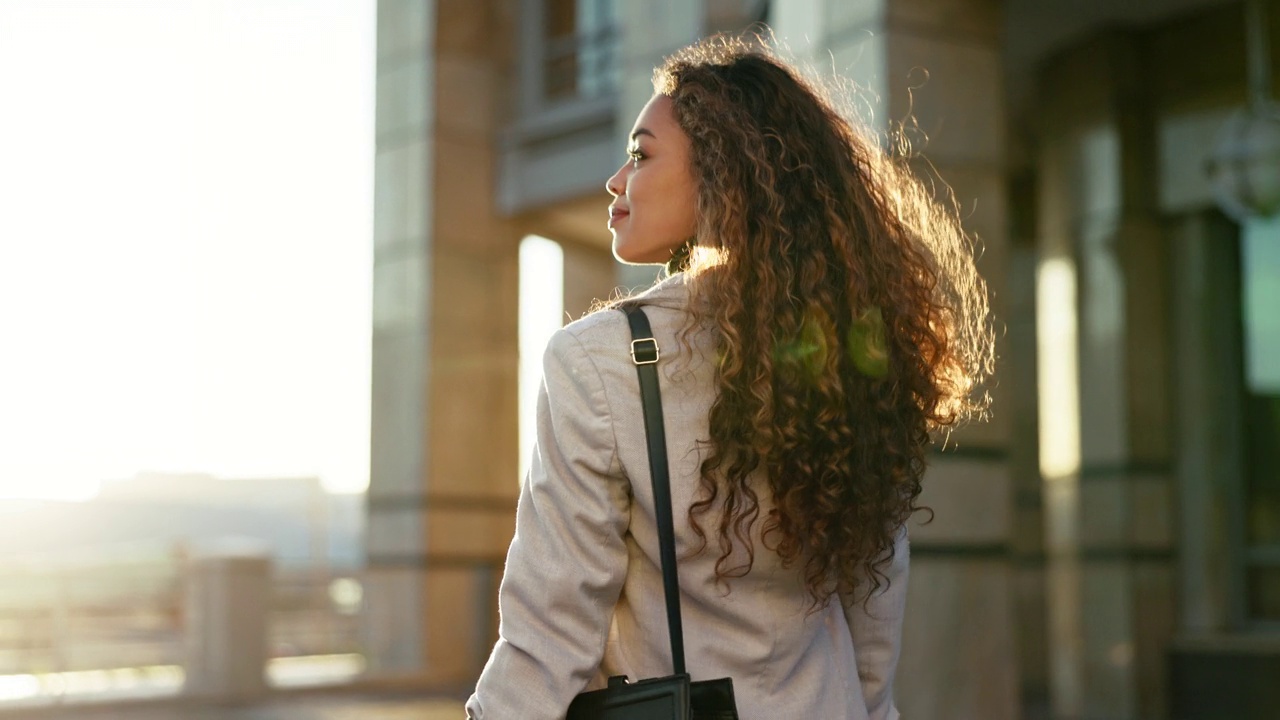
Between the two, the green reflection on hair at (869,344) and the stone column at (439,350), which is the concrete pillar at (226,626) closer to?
the stone column at (439,350)

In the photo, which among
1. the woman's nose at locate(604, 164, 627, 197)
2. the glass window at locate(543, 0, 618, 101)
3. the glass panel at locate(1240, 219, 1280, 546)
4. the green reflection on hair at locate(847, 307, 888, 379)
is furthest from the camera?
the glass window at locate(543, 0, 618, 101)

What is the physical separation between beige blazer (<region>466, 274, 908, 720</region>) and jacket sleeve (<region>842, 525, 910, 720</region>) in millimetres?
228

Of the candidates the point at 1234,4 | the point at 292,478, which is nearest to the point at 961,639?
the point at 1234,4

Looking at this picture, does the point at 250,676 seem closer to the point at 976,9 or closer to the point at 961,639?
the point at 961,639

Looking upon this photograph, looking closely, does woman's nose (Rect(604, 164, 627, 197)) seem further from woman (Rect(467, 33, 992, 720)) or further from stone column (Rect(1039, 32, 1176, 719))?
stone column (Rect(1039, 32, 1176, 719))

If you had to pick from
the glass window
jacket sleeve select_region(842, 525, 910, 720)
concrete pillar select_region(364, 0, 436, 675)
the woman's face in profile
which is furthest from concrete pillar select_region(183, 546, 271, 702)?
the woman's face in profile

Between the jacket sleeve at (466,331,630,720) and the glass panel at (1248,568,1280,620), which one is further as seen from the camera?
the glass panel at (1248,568,1280,620)

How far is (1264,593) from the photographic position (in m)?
8.77

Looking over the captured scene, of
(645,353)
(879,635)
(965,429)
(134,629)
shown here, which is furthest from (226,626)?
(645,353)

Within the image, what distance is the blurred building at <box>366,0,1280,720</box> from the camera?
6492 mm

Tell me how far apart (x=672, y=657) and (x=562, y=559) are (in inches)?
8.9

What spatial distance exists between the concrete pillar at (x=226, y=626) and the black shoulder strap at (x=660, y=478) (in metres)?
10.3

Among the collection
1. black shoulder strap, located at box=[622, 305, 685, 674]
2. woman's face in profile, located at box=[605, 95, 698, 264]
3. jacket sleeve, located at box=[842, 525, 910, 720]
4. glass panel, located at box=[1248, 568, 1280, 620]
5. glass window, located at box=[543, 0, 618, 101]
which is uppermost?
glass window, located at box=[543, 0, 618, 101]

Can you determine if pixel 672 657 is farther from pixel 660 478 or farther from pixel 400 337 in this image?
pixel 400 337
